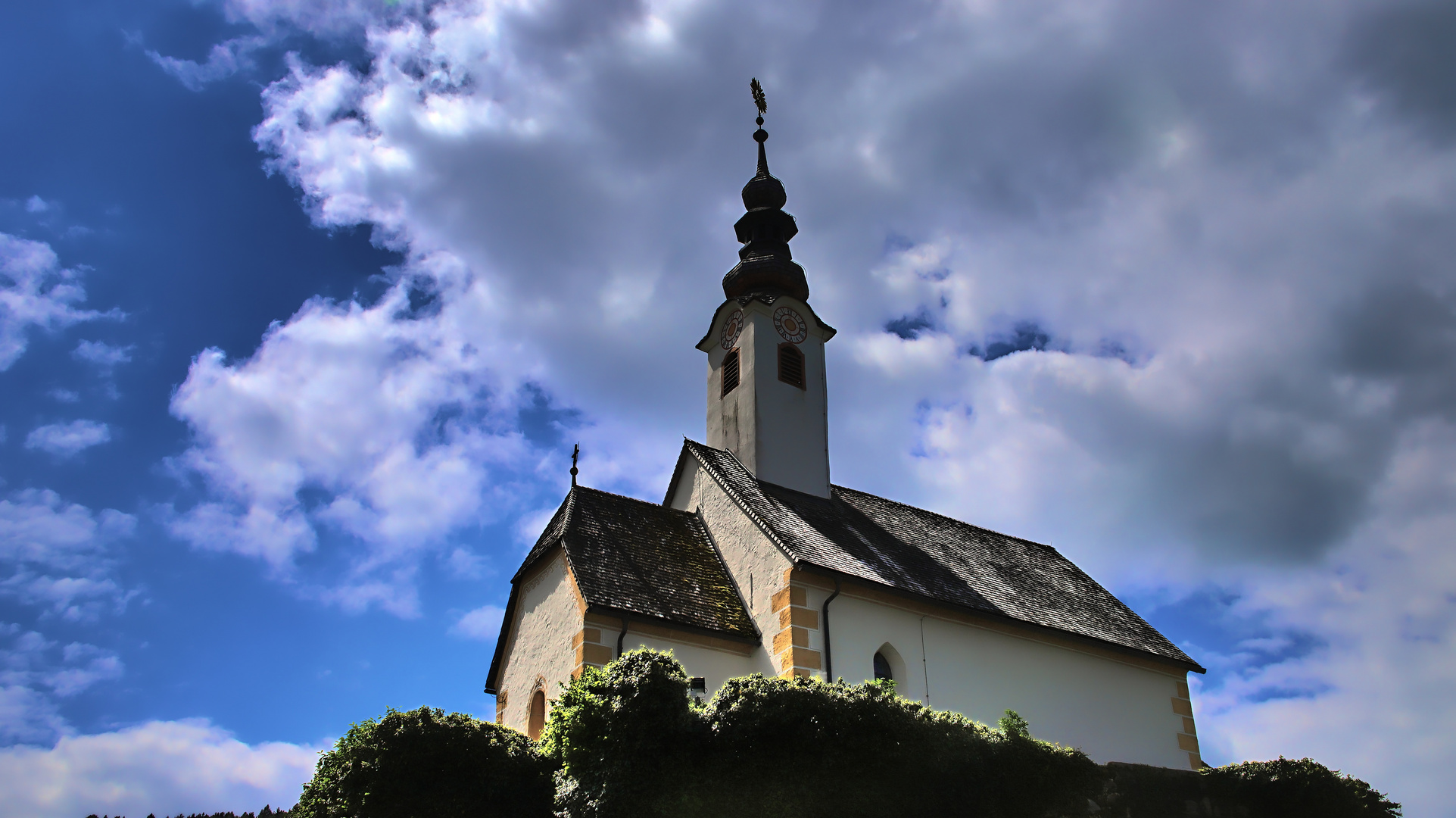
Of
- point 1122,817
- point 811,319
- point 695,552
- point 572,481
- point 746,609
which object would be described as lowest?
point 1122,817

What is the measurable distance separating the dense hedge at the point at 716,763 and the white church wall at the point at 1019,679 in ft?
17.4

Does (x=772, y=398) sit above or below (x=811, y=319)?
below

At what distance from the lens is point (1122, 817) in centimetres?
1178

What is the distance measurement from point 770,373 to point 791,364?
0.93 meters

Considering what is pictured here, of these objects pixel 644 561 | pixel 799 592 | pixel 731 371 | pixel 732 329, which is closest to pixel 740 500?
pixel 644 561

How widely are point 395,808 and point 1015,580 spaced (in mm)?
16036

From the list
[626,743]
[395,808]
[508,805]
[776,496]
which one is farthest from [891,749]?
[776,496]

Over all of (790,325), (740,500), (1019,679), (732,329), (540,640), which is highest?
(790,325)

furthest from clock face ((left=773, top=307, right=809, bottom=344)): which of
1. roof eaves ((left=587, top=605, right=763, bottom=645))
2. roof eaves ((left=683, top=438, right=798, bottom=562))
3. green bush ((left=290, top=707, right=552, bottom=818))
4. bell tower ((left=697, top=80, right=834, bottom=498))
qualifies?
green bush ((left=290, top=707, right=552, bottom=818))

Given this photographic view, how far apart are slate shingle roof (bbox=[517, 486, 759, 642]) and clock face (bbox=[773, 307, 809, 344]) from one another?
586 centimetres

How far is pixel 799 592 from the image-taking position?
1681cm

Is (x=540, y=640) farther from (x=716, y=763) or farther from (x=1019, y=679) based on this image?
(x=1019, y=679)

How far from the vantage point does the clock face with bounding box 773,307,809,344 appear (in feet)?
80.5

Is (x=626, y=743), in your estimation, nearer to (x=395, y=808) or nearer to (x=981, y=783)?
(x=395, y=808)
